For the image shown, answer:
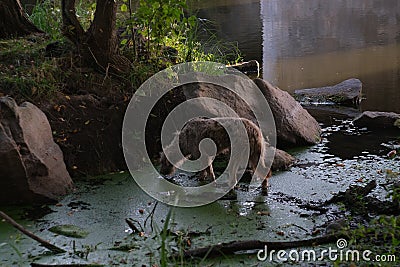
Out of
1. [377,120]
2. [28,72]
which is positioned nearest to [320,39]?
[377,120]

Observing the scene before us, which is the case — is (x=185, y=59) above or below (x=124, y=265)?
above

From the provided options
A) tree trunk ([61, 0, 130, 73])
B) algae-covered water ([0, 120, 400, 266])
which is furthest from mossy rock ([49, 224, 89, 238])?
tree trunk ([61, 0, 130, 73])

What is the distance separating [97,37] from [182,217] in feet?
7.79

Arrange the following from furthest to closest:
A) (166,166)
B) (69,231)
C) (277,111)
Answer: (277,111), (166,166), (69,231)

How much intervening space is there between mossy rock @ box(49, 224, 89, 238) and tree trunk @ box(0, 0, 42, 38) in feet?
11.5

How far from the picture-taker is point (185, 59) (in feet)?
21.4

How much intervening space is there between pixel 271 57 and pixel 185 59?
15.8 feet

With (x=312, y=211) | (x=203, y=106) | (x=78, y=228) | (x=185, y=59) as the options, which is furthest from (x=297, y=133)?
(x=78, y=228)

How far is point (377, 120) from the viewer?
6.72m

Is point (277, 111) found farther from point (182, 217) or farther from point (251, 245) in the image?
point (251, 245)

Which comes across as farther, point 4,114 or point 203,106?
point 203,106

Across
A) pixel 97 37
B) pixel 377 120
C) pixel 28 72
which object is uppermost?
pixel 97 37

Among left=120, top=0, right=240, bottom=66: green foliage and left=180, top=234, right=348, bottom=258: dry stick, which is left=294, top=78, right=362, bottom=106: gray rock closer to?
left=120, top=0, right=240, bottom=66: green foliage

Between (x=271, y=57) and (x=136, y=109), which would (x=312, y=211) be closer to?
(x=136, y=109)
